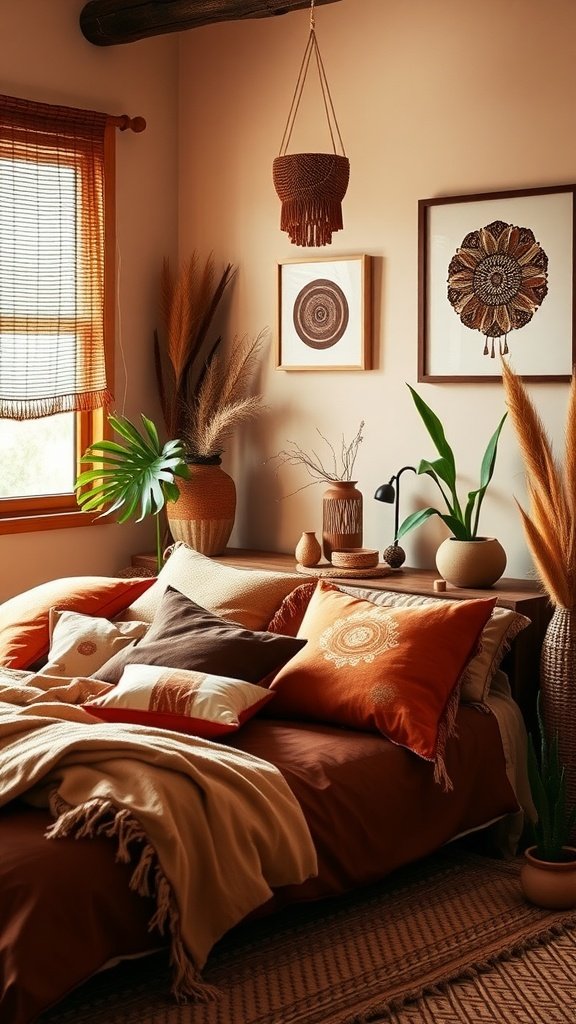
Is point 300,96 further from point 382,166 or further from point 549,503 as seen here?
point 549,503

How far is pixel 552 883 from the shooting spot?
3.30m

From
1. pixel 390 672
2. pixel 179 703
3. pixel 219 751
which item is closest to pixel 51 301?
pixel 179 703

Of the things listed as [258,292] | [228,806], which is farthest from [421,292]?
[228,806]

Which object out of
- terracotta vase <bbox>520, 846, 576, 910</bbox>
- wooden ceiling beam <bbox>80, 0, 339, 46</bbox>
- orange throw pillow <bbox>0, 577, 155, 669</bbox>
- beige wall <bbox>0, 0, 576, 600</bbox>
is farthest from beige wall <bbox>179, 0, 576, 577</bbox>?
terracotta vase <bbox>520, 846, 576, 910</bbox>

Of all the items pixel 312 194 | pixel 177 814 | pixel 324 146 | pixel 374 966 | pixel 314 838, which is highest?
pixel 324 146

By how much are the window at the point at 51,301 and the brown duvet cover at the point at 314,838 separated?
173cm

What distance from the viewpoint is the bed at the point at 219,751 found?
2623 mm

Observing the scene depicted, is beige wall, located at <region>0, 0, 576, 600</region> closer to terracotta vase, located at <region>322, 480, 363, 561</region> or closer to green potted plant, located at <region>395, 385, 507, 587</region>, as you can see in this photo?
green potted plant, located at <region>395, 385, 507, 587</region>

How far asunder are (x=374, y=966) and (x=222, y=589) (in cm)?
148

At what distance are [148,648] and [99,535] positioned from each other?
1.48 metres

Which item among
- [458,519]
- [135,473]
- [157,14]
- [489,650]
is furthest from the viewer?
[135,473]

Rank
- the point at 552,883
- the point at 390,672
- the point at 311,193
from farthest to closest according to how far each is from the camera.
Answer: the point at 311,193 → the point at 390,672 → the point at 552,883

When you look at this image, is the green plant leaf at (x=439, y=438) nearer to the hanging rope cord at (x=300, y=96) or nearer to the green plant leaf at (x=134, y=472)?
the green plant leaf at (x=134, y=472)

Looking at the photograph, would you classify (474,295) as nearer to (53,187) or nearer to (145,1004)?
(53,187)
